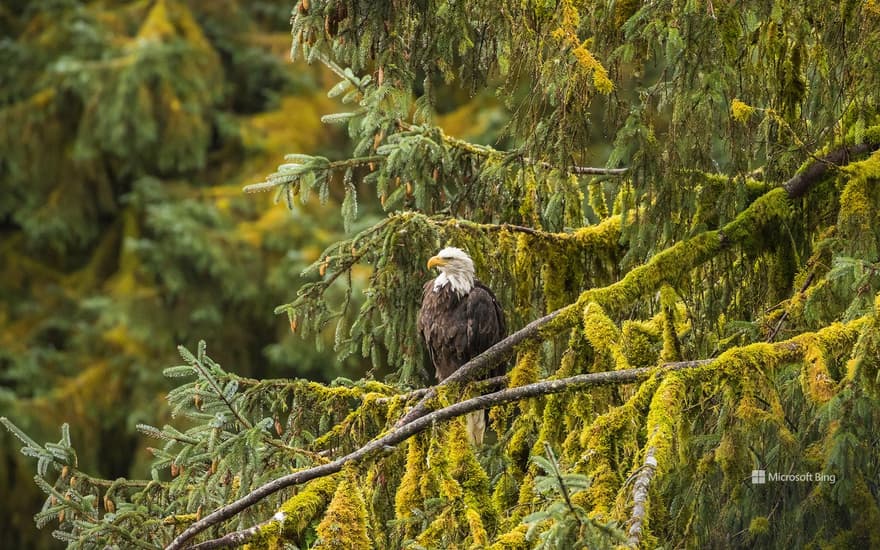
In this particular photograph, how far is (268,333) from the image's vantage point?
52.5ft

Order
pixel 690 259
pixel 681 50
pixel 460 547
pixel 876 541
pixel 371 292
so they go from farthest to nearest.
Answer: pixel 371 292
pixel 690 259
pixel 681 50
pixel 460 547
pixel 876 541

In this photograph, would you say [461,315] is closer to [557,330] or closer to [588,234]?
[588,234]

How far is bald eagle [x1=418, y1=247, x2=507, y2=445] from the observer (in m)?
6.08

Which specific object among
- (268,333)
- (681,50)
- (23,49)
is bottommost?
(268,333)

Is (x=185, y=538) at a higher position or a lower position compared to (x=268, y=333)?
higher

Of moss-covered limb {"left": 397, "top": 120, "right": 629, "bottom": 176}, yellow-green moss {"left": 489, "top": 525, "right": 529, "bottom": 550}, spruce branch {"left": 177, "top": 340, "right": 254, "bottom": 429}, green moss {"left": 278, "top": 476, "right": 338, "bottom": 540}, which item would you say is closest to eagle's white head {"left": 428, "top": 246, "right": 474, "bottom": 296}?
moss-covered limb {"left": 397, "top": 120, "right": 629, "bottom": 176}

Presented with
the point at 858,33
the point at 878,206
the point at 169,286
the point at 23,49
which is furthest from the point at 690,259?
the point at 23,49

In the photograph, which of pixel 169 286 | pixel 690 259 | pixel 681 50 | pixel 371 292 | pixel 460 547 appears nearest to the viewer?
pixel 460 547

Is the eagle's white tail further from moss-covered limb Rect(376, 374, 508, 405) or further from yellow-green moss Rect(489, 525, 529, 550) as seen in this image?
yellow-green moss Rect(489, 525, 529, 550)

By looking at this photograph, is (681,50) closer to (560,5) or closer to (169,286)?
(560,5)

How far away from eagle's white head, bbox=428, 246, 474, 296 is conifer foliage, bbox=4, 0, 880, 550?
7 cm

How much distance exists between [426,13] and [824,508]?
2398mm

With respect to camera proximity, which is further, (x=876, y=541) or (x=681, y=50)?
(x=681, y=50)

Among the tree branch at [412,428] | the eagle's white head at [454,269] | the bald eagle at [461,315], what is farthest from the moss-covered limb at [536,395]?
the bald eagle at [461,315]
